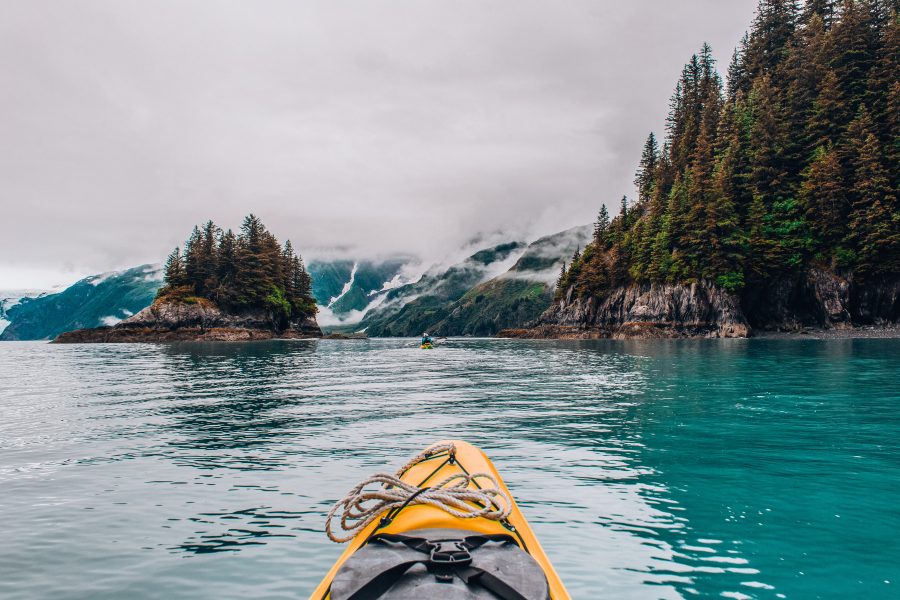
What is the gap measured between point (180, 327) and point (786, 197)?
4851 inches

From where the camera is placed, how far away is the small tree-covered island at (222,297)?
110 m

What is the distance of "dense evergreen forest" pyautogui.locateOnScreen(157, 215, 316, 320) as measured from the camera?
120 metres

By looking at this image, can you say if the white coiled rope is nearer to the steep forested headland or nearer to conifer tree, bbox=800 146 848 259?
the steep forested headland

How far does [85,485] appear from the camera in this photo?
1056 cm

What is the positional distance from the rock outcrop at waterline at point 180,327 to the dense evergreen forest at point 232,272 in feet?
9.70

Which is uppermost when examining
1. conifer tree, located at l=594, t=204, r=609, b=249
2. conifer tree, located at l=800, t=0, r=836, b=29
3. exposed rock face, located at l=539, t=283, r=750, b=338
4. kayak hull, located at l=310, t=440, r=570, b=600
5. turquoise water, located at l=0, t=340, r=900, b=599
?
conifer tree, located at l=800, t=0, r=836, b=29

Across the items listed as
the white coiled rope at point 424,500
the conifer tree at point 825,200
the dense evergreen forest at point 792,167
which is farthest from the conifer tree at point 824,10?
the white coiled rope at point 424,500

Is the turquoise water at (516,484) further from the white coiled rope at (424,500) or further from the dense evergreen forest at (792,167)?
the dense evergreen forest at (792,167)

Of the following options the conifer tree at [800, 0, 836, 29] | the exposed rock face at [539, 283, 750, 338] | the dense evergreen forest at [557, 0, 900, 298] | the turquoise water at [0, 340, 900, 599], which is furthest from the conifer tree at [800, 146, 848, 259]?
the turquoise water at [0, 340, 900, 599]

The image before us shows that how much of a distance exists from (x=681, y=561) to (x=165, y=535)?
7.96 metres

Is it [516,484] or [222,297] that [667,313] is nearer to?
[516,484]

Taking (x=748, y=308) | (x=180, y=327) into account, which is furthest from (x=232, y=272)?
(x=748, y=308)

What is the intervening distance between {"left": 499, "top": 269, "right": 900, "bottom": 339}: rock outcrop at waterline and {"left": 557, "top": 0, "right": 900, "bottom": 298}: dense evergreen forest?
2.02 meters

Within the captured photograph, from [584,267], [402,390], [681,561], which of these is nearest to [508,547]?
[681,561]
